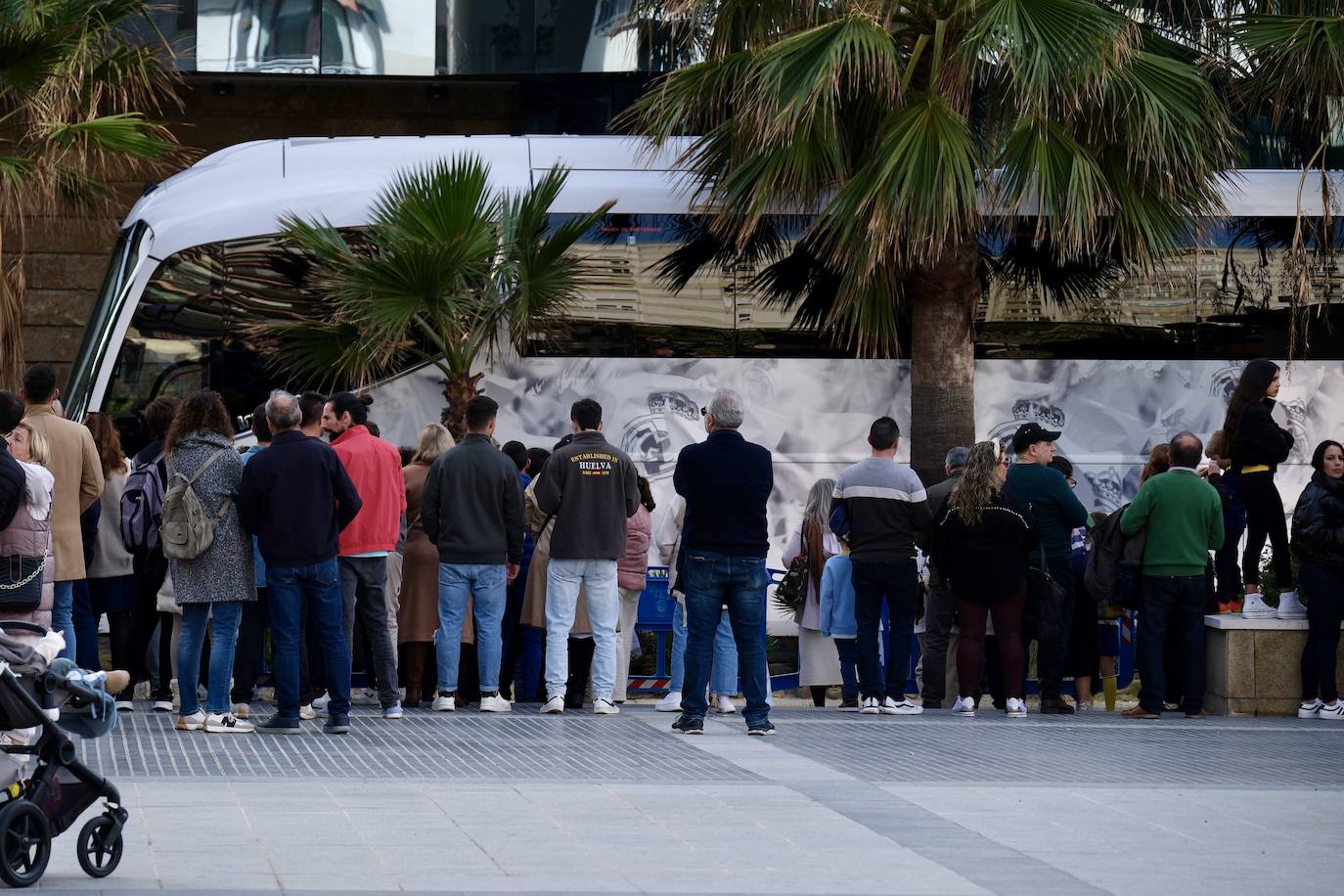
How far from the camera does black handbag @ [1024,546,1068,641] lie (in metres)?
12.1

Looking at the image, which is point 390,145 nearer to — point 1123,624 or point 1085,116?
point 1085,116

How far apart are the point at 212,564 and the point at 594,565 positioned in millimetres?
2483

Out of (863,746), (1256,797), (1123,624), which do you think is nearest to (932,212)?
(1123,624)

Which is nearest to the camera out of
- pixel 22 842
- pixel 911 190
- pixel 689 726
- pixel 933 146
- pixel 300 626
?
pixel 22 842

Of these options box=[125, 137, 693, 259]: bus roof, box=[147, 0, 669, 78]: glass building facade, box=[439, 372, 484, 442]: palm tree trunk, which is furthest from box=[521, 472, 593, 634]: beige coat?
box=[147, 0, 669, 78]: glass building facade

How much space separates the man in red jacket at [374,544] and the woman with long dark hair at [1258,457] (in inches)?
234

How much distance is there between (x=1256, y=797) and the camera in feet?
28.4

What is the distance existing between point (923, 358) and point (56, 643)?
9178 millimetres

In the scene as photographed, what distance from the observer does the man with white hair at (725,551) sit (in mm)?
10547

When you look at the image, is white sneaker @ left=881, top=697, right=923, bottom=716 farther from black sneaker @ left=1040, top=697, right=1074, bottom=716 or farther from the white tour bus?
the white tour bus

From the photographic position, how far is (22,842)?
600cm

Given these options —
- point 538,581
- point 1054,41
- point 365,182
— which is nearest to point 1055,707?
point 538,581

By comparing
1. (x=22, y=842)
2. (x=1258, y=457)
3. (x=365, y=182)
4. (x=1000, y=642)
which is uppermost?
(x=365, y=182)

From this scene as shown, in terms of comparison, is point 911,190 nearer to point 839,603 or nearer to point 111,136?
point 839,603
